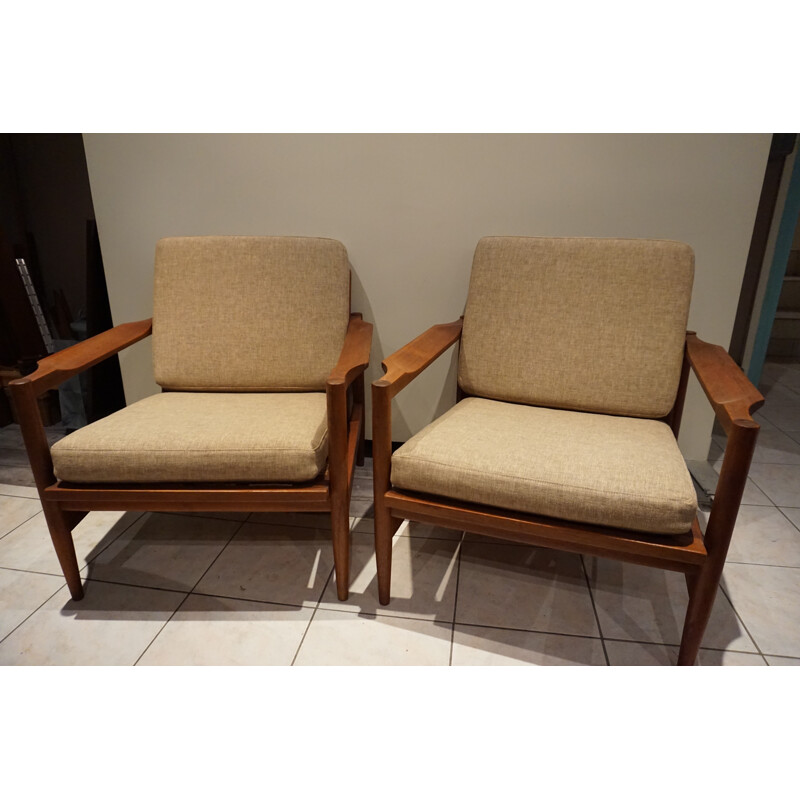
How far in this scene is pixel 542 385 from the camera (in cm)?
A: 159

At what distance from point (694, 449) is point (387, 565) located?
4.75ft

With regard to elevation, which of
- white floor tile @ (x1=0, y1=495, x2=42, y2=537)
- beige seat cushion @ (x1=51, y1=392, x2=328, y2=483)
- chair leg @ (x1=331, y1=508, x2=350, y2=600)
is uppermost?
beige seat cushion @ (x1=51, y1=392, x2=328, y2=483)

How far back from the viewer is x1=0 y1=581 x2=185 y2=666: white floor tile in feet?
4.14

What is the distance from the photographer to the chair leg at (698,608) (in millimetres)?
1098

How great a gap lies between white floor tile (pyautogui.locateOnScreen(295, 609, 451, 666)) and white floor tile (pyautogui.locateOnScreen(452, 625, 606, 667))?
4 cm

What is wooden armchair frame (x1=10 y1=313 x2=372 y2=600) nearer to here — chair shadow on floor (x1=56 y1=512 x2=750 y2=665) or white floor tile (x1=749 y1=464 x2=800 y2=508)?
chair shadow on floor (x1=56 y1=512 x2=750 y2=665)

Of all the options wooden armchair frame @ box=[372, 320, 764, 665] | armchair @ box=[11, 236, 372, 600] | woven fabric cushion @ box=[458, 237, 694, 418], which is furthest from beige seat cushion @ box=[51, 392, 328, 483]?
woven fabric cushion @ box=[458, 237, 694, 418]

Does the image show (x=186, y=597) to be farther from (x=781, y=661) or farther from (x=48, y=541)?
(x=781, y=661)

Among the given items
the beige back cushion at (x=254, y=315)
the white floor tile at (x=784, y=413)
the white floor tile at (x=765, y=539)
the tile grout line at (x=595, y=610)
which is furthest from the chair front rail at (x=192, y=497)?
the white floor tile at (x=784, y=413)

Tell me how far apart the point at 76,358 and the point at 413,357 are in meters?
0.97

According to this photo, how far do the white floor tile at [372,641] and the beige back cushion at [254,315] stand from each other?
30.5 inches

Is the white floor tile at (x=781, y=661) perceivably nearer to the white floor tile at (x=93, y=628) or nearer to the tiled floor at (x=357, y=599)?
the tiled floor at (x=357, y=599)

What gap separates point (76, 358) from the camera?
1471 millimetres

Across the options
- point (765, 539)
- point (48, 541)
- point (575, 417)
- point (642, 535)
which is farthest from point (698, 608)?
point (48, 541)
